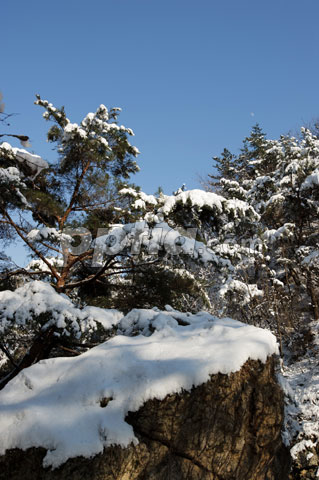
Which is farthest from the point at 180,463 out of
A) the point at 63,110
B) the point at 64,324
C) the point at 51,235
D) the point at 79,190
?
the point at 63,110

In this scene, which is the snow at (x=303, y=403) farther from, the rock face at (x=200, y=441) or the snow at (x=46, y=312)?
the snow at (x=46, y=312)

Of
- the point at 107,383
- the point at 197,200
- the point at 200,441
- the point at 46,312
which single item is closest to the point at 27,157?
the point at 197,200

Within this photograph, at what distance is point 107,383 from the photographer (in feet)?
8.77

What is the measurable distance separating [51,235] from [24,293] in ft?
7.10

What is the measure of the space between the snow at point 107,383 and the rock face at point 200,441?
7cm

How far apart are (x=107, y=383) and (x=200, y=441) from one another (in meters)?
0.91

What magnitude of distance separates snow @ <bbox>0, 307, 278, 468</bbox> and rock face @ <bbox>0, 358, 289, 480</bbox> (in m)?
0.07

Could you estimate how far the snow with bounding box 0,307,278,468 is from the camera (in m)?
2.28

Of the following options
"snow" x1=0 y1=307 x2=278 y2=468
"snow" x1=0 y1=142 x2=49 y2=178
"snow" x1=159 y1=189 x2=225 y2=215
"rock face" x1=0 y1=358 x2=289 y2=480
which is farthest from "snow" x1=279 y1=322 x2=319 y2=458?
"snow" x1=0 y1=142 x2=49 y2=178

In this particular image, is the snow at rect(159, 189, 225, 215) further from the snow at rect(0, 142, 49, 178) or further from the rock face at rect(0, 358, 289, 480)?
the rock face at rect(0, 358, 289, 480)

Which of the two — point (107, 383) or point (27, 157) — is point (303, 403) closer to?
point (107, 383)

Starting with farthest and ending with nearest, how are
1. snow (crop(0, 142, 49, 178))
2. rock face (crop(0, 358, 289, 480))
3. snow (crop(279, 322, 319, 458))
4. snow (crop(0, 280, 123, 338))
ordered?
snow (crop(0, 142, 49, 178)) → snow (crop(279, 322, 319, 458)) → snow (crop(0, 280, 123, 338)) → rock face (crop(0, 358, 289, 480))

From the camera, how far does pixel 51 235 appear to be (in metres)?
6.43

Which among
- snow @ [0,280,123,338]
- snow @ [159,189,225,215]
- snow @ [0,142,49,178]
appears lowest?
snow @ [0,280,123,338]
